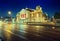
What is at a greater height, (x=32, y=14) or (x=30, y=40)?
(x=32, y=14)

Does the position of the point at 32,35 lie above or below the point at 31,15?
below

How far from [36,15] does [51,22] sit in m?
6.10

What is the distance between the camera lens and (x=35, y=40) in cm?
700

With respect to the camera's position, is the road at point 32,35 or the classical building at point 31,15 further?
the classical building at point 31,15

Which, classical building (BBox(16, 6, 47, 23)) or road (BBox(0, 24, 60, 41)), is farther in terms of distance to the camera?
classical building (BBox(16, 6, 47, 23))

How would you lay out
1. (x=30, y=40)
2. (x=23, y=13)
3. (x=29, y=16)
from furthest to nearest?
1. (x=23, y=13)
2. (x=29, y=16)
3. (x=30, y=40)

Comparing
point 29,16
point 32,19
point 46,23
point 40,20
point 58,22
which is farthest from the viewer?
point 29,16

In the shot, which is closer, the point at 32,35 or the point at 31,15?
the point at 32,35

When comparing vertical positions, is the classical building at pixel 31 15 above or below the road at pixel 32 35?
above

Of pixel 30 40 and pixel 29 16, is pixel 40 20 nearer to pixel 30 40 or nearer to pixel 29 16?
pixel 29 16

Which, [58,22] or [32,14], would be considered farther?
[32,14]

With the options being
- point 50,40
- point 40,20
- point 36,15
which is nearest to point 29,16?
point 36,15

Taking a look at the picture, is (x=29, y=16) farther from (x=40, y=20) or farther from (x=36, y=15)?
(x=40, y=20)

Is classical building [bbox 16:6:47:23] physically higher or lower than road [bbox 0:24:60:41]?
higher
